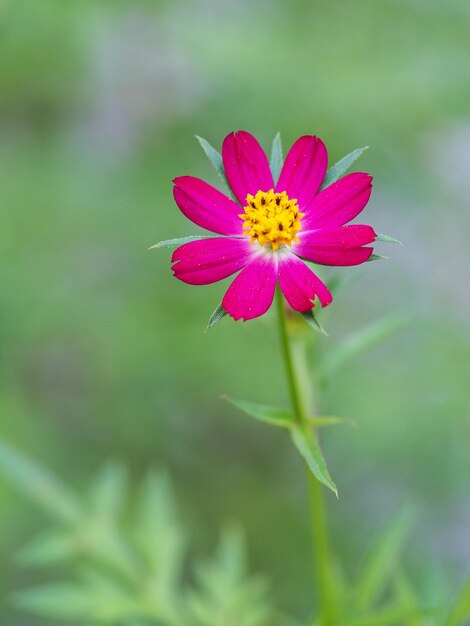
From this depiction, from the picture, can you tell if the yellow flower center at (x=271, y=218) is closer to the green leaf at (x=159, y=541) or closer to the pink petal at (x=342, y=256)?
the pink petal at (x=342, y=256)

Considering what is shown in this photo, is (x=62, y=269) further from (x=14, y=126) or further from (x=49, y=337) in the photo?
(x=14, y=126)

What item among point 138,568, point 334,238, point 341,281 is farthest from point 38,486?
point 334,238

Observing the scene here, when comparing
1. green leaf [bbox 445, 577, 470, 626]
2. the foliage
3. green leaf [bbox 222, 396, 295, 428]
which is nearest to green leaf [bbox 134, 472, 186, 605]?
the foliage

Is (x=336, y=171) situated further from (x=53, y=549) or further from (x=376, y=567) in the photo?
(x=53, y=549)

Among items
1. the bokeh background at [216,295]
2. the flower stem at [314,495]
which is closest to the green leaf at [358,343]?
the flower stem at [314,495]

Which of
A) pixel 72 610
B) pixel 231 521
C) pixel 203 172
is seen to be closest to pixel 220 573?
pixel 72 610
